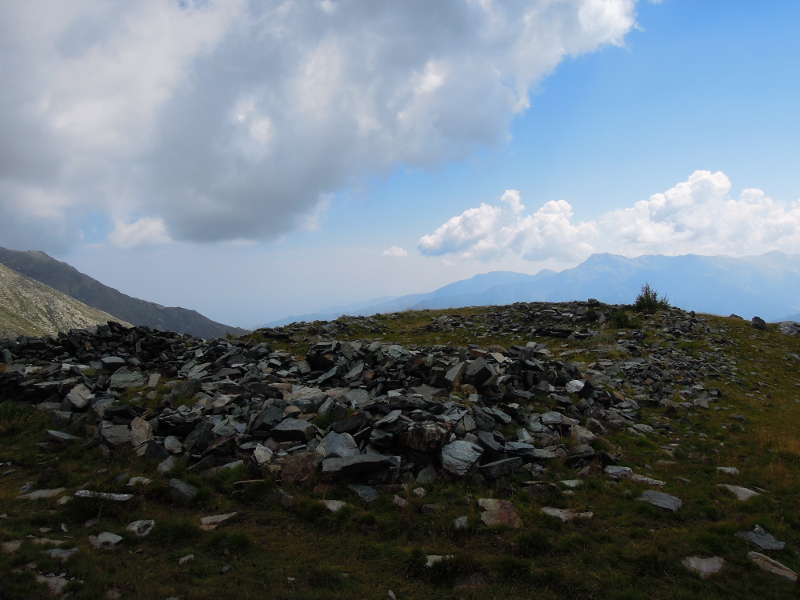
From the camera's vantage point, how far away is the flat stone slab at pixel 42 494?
863 cm

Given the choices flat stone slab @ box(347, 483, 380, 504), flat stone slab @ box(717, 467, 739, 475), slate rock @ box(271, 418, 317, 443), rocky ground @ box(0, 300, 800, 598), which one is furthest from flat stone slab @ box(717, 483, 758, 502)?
slate rock @ box(271, 418, 317, 443)

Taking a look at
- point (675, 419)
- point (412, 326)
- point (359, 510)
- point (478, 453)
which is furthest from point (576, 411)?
point (412, 326)

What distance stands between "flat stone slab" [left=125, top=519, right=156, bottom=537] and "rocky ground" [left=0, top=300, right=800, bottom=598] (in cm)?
5

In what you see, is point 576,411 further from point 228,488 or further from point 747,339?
point 747,339

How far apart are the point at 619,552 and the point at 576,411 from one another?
7.06 meters

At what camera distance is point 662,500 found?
27.3 ft

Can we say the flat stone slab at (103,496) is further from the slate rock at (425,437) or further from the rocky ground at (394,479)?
the slate rock at (425,437)

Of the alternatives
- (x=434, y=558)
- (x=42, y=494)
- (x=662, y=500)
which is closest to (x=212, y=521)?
(x=42, y=494)

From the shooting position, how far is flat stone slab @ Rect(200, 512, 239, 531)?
7.59m

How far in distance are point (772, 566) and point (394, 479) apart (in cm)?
680

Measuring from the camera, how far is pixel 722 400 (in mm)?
16234

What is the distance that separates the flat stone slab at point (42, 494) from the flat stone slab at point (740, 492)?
15.5 m

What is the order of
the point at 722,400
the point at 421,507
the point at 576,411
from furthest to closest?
the point at 722,400 < the point at 576,411 < the point at 421,507

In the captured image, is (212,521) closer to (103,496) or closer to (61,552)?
(61,552)
